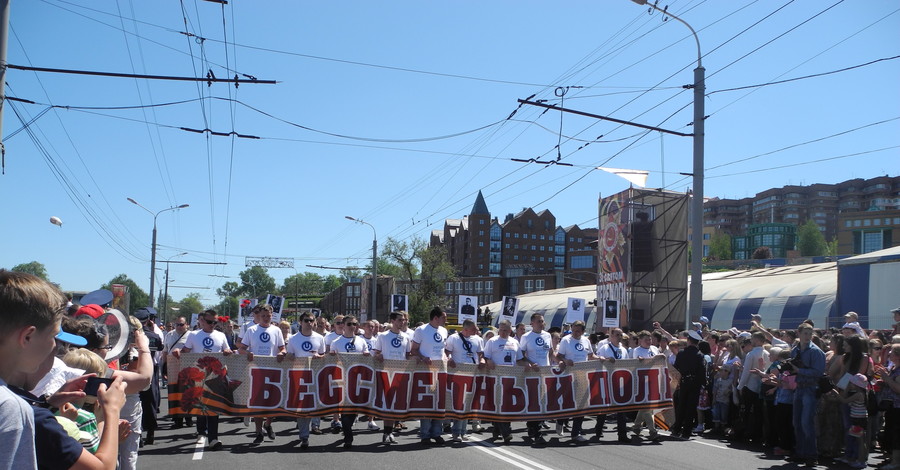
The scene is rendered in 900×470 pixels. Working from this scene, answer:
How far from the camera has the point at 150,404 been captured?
36.9ft

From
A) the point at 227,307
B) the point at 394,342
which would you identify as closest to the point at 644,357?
the point at 394,342

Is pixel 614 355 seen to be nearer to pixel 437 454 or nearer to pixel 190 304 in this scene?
pixel 437 454

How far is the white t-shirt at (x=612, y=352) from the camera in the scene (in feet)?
43.6

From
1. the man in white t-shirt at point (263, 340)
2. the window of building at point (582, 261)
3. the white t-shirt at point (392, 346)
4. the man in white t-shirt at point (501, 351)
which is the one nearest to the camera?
the man in white t-shirt at point (263, 340)

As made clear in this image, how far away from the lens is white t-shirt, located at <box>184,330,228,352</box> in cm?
1169

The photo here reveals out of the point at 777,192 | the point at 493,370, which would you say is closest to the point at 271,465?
the point at 493,370

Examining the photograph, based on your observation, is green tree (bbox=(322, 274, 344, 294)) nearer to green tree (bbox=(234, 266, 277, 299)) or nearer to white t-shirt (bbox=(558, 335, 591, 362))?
green tree (bbox=(234, 266, 277, 299))

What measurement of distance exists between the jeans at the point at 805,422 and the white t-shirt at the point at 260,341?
8.20 meters

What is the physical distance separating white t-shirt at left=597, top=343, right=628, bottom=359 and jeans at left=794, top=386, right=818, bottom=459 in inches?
120

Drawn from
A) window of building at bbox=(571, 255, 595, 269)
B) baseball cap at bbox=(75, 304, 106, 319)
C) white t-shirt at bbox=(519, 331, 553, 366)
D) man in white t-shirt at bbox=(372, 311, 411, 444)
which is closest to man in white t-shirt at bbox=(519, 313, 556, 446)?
white t-shirt at bbox=(519, 331, 553, 366)

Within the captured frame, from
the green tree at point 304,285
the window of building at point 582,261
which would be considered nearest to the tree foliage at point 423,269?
the window of building at point 582,261

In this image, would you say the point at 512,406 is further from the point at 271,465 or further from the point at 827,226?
the point at 827,226

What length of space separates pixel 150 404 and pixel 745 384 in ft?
32.7

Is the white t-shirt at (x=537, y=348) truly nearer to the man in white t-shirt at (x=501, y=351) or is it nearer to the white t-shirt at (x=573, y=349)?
the man in white t-shirt at (x=501, y=351)
